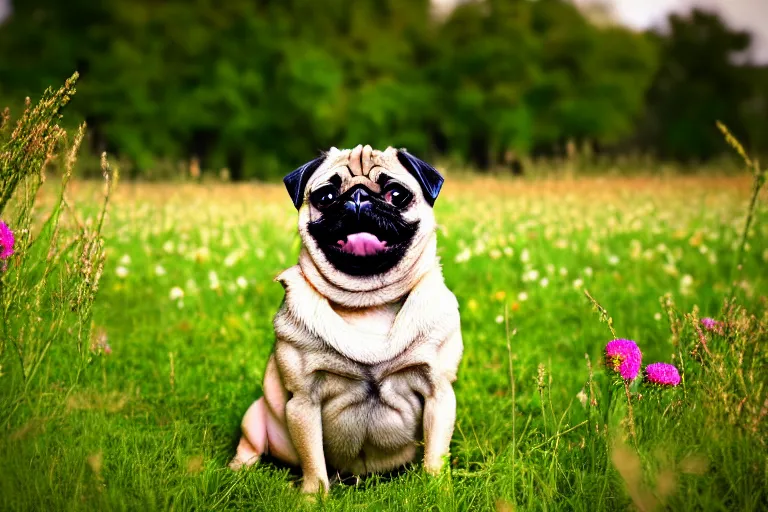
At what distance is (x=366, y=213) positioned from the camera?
2594 mm

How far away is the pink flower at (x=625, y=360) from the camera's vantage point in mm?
2441

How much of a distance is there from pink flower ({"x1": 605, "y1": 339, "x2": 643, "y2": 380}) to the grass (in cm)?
12

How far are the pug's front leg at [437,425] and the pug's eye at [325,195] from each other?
93cm

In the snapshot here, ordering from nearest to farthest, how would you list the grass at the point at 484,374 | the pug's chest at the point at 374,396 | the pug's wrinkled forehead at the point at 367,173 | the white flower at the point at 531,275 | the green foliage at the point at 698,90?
the grass at the point at 484,374, the pug's chest at the point at 374,396, the pug's wrinkled forehead at the point at 367,173, the white flower at the point at 531,275, the green foliage at the point at 698,90

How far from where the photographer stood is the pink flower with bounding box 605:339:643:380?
8.01 feet

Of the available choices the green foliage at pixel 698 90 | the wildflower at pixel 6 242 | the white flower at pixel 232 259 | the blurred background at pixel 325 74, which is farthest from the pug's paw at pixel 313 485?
the green foliage at pixel 698 90

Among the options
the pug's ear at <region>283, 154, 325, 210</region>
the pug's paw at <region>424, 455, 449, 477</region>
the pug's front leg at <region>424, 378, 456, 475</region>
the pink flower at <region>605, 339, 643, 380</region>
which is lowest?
the pug's paw at <region>424, 455, 449, 477</region>

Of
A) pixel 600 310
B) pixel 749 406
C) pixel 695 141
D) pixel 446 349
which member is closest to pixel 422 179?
pixel 446 349

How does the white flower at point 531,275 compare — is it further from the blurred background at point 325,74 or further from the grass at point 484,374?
the blurred background at point 325,74

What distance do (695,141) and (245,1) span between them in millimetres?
26685

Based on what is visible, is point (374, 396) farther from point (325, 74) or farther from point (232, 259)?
point (325, 74)

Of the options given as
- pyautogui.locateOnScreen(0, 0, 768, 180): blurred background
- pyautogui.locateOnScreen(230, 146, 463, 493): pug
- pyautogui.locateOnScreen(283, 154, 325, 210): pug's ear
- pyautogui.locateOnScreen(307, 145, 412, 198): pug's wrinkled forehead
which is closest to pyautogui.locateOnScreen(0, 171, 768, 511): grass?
pyautogui.locateOnScreen(230, 146, 463, 493): pug

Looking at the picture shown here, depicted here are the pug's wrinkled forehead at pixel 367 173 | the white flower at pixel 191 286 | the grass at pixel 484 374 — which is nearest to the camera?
the grass at pixel 484 374

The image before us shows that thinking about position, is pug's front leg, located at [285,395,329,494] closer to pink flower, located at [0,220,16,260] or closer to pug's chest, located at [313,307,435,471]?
pug's chest, located at [313,307,435,471]
